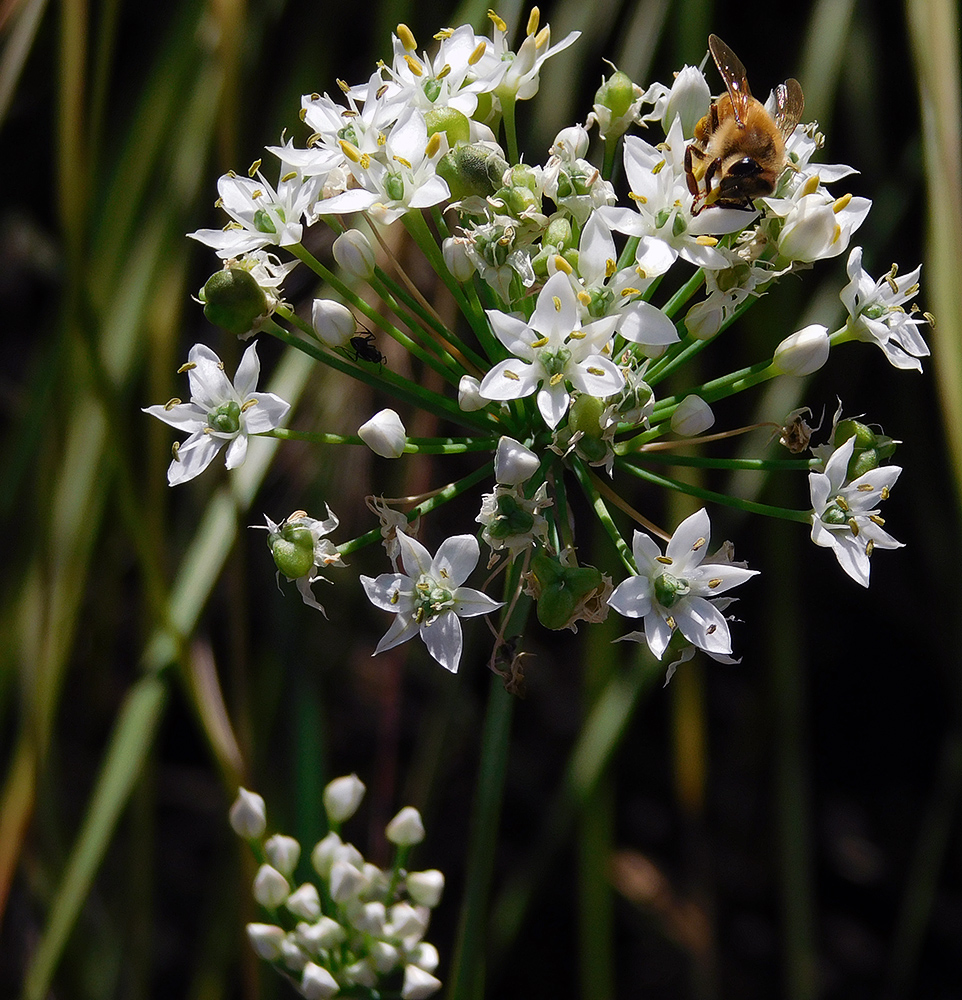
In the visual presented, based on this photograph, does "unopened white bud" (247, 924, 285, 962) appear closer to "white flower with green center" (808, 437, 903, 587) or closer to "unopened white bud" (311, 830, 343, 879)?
"unopened white bud" (311, 830, 343, 879)

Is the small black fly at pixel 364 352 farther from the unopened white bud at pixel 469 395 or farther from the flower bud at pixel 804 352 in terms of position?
the flower bud at pixel 804 352

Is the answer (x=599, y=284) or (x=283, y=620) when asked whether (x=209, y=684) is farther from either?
(x=599, y=284)

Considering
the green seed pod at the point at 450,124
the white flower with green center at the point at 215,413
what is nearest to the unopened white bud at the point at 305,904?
the white flower with green center at the point at 215,413

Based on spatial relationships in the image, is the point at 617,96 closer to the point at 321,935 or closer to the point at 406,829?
the point at 406,829

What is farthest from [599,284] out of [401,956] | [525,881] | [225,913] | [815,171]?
[225,913]

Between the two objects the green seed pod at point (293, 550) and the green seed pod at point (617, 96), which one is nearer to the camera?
the green seed pod at point (293, 550)

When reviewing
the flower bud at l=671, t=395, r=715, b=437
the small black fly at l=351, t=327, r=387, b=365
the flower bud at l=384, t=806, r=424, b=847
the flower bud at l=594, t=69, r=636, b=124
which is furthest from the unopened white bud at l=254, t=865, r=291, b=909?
the flower bud at l=594, t=69, r=636, b=124
